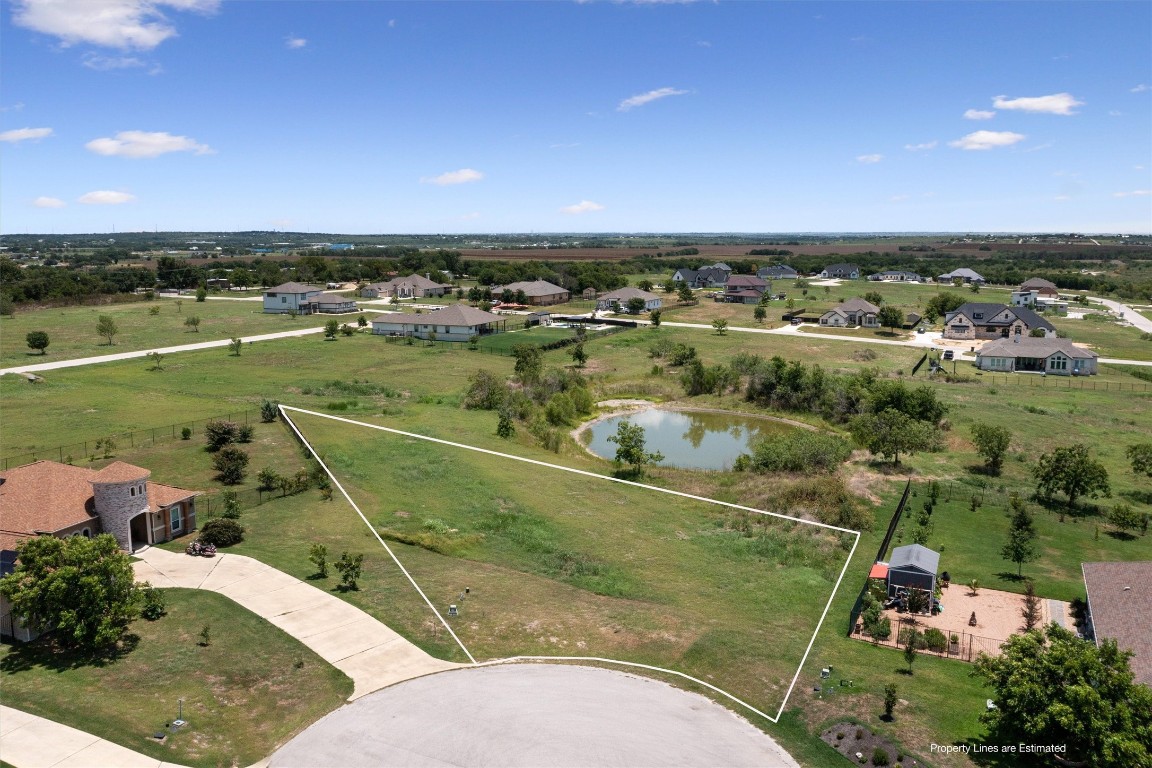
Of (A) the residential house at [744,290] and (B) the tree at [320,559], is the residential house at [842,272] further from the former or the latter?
(B) the tree at [320,559]

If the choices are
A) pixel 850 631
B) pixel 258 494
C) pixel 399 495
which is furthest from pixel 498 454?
pixel 850 631

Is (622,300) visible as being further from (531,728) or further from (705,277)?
(531,728)

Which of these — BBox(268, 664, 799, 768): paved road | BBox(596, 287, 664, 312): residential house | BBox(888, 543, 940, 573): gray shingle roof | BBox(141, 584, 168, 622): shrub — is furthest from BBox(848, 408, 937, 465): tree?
BBox(596, 287, 664, 312): residential house

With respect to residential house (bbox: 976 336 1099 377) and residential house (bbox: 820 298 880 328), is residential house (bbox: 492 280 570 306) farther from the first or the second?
residential house (bbox: 976 336 1099 377)

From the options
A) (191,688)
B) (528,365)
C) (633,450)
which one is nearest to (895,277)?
(528,365)

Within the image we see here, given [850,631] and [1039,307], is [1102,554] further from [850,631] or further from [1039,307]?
[1039,307]

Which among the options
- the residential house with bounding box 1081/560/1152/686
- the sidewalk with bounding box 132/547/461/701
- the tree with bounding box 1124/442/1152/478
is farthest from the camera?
the tree with bounding box 1124/442/1152/478
